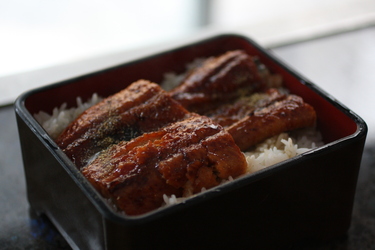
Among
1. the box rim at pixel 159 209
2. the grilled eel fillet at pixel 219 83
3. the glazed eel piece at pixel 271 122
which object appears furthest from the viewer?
the grilled eel fillet at pixel 219 83

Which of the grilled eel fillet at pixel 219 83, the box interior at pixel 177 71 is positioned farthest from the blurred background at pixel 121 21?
the grilled eel fillet at pixel 219 83

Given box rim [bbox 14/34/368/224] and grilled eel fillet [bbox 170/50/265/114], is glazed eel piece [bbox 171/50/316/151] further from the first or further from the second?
box rim [bbox 14/34/368/224]

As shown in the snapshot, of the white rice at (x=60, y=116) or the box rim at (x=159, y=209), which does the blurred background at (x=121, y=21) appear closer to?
the white rice at (x=60, y=116)

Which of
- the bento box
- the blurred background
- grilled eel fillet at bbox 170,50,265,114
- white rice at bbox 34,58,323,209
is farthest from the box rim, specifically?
the blurred background

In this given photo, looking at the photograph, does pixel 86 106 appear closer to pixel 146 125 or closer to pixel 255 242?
pixel 146 125

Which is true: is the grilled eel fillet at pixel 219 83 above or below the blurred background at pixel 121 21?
above

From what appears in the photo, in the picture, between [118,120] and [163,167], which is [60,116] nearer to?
[118,120]

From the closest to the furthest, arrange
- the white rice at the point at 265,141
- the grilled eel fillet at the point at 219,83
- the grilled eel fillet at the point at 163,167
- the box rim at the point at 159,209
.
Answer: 1. the box rim at the point at 159,209
2. the grilled eel fillet at the point at 163,167
3. the white rice at the point at 265,141
4. the grilled eel fillet at the point at 219,83


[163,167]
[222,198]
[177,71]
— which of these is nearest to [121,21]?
[177,71]
